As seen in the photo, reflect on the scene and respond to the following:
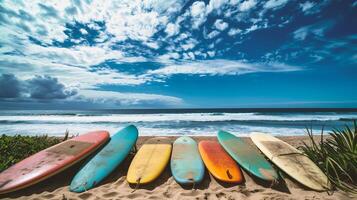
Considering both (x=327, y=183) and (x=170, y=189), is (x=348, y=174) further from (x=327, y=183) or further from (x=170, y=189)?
(x=170, y=189)

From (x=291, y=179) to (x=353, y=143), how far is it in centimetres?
103

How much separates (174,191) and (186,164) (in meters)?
0.64

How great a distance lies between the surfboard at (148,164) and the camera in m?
2.91

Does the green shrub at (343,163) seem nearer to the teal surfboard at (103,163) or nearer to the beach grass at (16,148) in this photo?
the teal surfboard at (103,163)

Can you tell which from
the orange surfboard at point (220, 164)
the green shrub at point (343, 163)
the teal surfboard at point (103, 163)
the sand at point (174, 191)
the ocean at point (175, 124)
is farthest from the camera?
the ocean at point (175, 124)

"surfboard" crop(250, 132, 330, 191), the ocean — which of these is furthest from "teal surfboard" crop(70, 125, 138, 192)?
the ocean

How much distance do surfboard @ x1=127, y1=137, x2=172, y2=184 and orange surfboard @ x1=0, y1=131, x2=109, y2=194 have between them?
89 centimetres

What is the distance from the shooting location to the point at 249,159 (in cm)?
344

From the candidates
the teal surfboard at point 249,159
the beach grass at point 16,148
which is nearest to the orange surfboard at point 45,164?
the beach grass at point 16,148

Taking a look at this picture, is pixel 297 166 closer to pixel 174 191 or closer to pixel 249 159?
pixel 249 159

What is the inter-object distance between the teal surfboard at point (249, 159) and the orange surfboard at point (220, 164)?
111mm

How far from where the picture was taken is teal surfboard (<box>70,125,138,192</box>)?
9.24 ft

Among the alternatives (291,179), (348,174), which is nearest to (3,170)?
(291,179)

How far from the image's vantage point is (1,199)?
253cm
